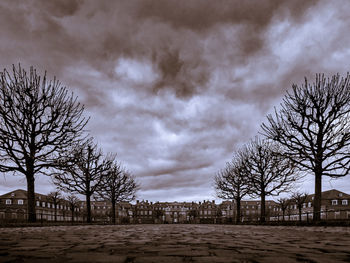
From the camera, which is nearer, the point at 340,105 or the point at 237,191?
the point at 340,105

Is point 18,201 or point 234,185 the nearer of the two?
point 234,185

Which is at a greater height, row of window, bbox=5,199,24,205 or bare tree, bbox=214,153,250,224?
bare tree, bbox=214,153,250,224

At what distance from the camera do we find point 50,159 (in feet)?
46.4

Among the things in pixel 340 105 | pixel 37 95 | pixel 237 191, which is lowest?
pixel 237 191

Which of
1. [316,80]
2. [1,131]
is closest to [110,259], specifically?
[1,131]

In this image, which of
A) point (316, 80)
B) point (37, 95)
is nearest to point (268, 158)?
point (316, 80)

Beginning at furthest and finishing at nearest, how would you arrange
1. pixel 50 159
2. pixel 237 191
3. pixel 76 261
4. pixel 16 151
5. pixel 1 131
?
pixel 237 191
pixel 50 159
pixel 16 151
pixel 1 131
pixel 76 261

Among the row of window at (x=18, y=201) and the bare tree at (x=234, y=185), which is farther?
the row of window at (x=18, y=201)

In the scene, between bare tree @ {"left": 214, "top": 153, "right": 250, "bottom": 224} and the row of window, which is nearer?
bare tree @ {"left": 214, "top": 153, "right": 250, "bottom": 224}

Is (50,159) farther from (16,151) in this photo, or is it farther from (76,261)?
(76,261)

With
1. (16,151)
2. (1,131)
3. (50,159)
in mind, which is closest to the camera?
(1,131)

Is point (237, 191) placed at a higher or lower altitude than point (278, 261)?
lower

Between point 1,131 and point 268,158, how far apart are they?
66.7 ft

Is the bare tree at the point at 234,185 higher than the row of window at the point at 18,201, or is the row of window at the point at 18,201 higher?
the bare tree at the point at 234,185
